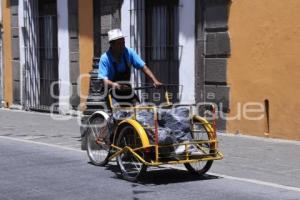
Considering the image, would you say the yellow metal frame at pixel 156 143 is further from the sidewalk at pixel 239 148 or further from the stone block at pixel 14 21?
the stone block at pixel 14 21

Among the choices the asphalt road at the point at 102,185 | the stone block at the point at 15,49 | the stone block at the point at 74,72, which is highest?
the stone block at the point at 15,49

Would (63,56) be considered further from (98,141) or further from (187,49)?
(98,141)

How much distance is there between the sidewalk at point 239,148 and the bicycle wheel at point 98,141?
59.5 inches

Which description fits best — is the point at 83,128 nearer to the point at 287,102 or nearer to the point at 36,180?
the point at 36,180

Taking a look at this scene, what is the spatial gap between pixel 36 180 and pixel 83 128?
1766 mm

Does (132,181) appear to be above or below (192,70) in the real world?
below

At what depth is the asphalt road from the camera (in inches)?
273

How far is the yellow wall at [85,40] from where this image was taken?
51.8 feet

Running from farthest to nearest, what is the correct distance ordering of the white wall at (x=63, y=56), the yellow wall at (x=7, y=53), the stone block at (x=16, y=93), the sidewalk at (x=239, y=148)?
the yellow wall at (x=7, y=53) → the stone block at (x=16, y=93) → the white wall at (x=63, y=56) → the sidewalk at (x=239, y=148)

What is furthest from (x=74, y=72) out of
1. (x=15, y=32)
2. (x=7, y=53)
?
(x=7, y=53)

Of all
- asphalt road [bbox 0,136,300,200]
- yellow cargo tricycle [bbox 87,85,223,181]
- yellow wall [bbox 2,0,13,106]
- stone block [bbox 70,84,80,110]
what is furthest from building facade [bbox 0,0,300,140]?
yellow cargo tricycle [bbox 87,85,223,181]

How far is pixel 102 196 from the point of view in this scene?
6938 millimetres

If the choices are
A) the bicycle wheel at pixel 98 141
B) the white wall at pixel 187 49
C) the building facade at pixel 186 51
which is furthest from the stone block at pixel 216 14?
the bicycle wheel at pixel 98 141

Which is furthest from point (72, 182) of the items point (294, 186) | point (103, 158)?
point (294, 186)
